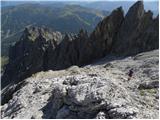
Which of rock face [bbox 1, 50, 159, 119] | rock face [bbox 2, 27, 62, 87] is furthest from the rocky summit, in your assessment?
rock face [bbox 2, 27, 62, 87]

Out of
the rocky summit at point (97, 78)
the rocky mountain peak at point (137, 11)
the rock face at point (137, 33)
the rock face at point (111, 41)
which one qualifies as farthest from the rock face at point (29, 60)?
the rocky mountain peak at point (137, 11)

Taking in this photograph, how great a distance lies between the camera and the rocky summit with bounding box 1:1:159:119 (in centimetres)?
3456

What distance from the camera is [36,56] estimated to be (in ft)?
487

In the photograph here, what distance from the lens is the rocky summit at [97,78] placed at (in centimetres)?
3456

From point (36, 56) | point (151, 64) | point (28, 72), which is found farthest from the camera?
point (36, 56)

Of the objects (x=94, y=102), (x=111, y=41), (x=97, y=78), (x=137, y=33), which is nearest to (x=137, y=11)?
(x=137, y=33)

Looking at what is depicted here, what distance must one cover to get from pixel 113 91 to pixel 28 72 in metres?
103

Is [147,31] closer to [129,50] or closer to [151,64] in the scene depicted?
[129,50]

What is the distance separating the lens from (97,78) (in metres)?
39.6

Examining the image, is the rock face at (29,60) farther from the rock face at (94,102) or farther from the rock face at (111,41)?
the rock face at (94,102)

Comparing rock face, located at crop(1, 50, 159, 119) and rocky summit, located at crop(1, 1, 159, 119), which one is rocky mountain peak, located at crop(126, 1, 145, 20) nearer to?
rocky summit, located at crop(1, 1, 159, 119)

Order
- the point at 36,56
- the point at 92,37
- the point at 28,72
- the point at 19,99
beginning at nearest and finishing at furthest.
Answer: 1. the point at 19,99
2. the point at 92,37
3. the point at 28,72
4. the point at 36,56

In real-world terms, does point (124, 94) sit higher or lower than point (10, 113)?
higher

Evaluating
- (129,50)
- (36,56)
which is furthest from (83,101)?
(36,56)
